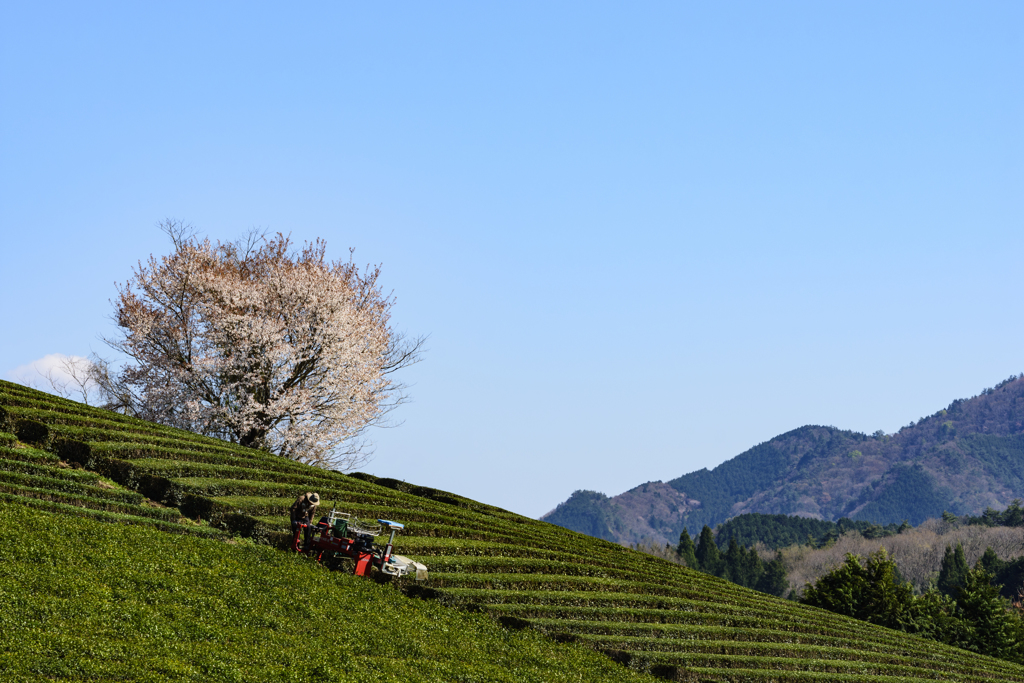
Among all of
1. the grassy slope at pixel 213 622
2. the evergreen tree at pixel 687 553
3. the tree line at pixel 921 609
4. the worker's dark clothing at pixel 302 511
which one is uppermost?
the evergreen tree at pixel 687 553

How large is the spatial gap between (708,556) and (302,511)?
402ft

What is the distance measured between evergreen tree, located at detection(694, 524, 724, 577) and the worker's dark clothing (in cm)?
11771

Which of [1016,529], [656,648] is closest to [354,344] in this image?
[656,648]

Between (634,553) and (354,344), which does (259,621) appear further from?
(354,344)

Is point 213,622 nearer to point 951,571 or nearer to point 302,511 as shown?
point 302,511

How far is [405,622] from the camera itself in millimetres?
16359

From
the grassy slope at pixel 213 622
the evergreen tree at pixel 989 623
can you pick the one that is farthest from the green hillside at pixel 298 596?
the evergreen tree at pixel 989 623

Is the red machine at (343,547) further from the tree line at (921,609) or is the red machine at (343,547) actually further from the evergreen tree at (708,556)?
the evergreen tree at (708,556)

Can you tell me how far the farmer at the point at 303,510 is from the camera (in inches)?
731

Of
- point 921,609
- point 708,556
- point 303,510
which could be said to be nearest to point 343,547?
point 303,510

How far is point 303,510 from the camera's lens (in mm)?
18641

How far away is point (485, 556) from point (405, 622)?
26.4 ft

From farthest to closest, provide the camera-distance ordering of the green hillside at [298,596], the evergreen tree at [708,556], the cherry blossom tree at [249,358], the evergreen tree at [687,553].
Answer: the evergreen tree at [708,556] → the evergreen tree at [687,553] → the cherry blossom tree at [249,358] → the green hillside at [298,596]

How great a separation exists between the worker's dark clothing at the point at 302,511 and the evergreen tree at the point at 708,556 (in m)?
118
